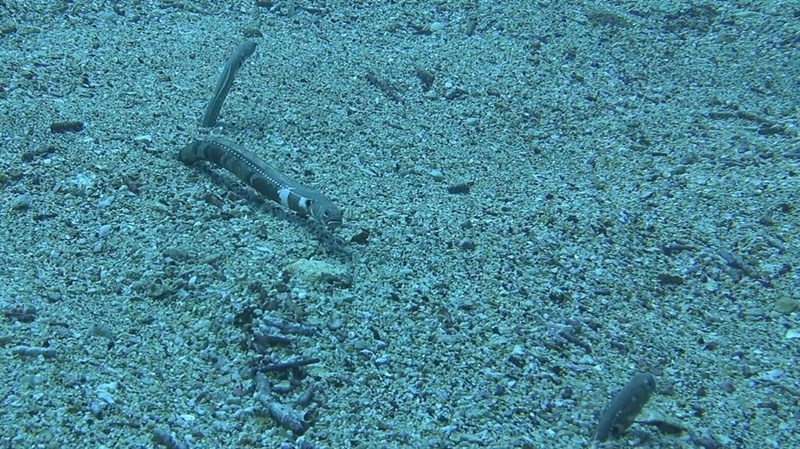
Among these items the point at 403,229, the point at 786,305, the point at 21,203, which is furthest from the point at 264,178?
the point at 786,305

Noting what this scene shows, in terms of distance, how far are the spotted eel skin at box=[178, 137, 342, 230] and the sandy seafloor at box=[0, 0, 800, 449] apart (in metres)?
0.15

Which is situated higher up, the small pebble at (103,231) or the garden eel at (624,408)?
the garden eel at (624,408)

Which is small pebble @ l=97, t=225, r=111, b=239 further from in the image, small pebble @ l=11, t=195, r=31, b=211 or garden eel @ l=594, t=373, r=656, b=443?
garden eel @ l=594, t=373, r=656, b=443

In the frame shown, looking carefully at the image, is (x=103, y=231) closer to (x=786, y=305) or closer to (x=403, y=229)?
(x=403, y=229)

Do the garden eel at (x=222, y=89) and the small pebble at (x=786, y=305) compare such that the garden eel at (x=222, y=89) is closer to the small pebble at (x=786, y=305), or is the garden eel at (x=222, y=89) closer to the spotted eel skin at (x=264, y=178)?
the spotted eel skin at (x=264, y=178)

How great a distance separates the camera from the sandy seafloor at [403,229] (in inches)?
115

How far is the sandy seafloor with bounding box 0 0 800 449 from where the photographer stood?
115 inches

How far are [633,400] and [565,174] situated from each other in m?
2.24

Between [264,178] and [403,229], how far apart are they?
2.85 feet

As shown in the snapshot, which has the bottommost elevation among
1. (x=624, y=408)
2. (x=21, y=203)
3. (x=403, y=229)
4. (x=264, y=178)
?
(x=21, y=203)

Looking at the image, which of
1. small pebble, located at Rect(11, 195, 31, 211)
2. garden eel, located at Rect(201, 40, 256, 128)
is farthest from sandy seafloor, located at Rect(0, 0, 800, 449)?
garden eel, located at Rect(201, 40, 256, 128)

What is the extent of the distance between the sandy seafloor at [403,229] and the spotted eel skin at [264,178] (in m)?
0.15

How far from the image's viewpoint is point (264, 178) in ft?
12.8

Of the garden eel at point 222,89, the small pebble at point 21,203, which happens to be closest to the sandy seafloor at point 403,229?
the small pebble at point 21,203
